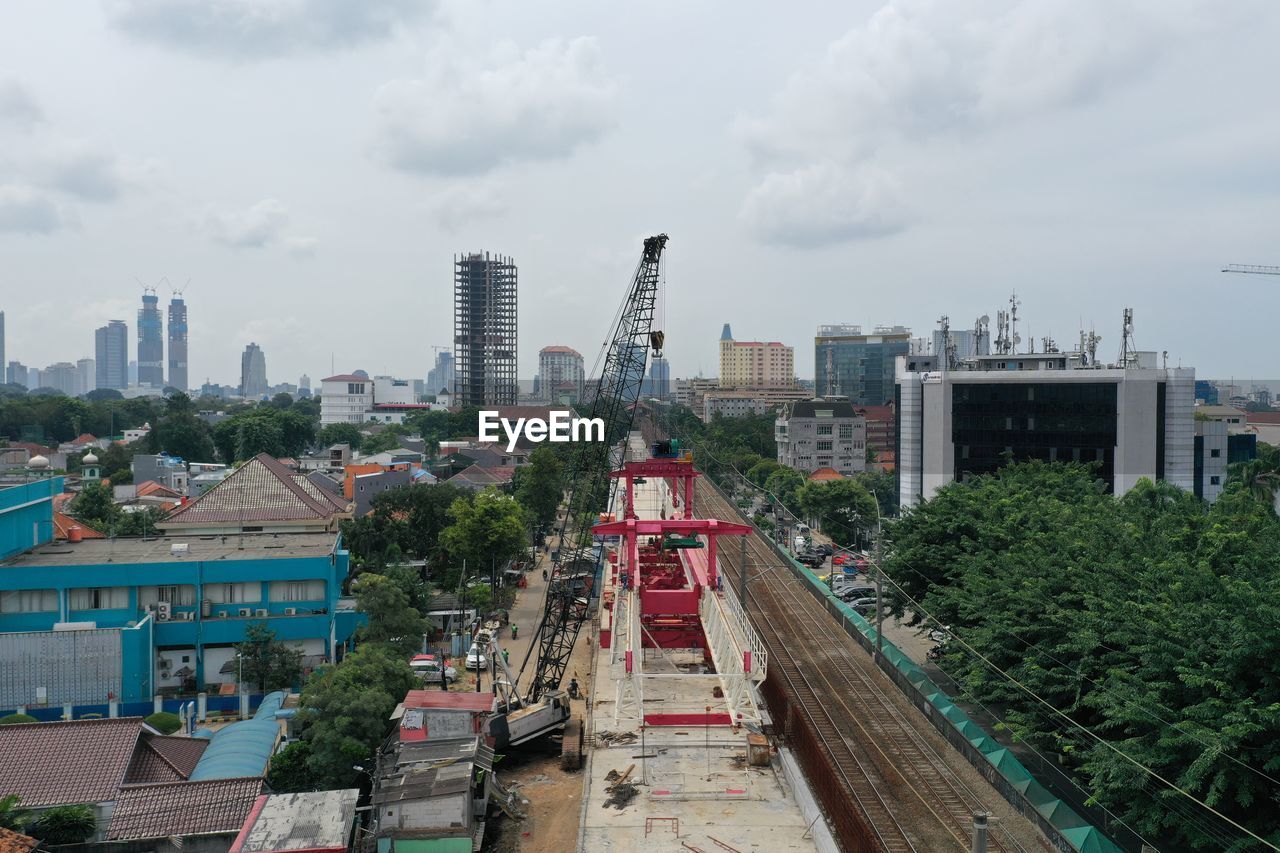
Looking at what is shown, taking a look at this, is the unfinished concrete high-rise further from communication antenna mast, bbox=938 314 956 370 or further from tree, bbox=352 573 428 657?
tree, bbox=352 573 428 657

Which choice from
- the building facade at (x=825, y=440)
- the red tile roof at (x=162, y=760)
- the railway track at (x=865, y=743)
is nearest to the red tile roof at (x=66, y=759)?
the red tile roof at (x=162, y=760)

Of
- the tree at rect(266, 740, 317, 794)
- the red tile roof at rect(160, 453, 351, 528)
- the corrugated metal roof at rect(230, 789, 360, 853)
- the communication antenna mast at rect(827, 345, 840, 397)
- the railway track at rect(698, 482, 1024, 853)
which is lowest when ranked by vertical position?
the tree at rect(266, 740, 317, 794)

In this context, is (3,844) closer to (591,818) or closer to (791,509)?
(591,818)

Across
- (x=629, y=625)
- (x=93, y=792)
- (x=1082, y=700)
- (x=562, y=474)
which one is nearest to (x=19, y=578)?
(x=93, y=792)

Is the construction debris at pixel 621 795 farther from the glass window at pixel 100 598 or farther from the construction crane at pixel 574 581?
the glass window at pixel 100 598

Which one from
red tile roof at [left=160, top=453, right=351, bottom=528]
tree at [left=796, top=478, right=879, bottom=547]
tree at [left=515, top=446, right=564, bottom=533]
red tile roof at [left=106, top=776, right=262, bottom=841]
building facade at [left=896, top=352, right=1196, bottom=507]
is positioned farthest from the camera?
tree at [left=515, top=446, right=564, bottom=533]

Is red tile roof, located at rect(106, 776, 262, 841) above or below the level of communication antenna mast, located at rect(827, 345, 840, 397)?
below

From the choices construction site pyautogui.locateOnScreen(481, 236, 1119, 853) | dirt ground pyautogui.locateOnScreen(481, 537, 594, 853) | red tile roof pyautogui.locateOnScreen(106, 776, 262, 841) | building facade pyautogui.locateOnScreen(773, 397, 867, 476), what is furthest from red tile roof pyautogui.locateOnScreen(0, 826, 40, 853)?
building facade pyautogui.locateOnScreen(773, 397, 867, 476)

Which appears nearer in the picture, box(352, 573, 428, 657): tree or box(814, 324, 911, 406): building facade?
box(352, 573, 428, 657): tree
